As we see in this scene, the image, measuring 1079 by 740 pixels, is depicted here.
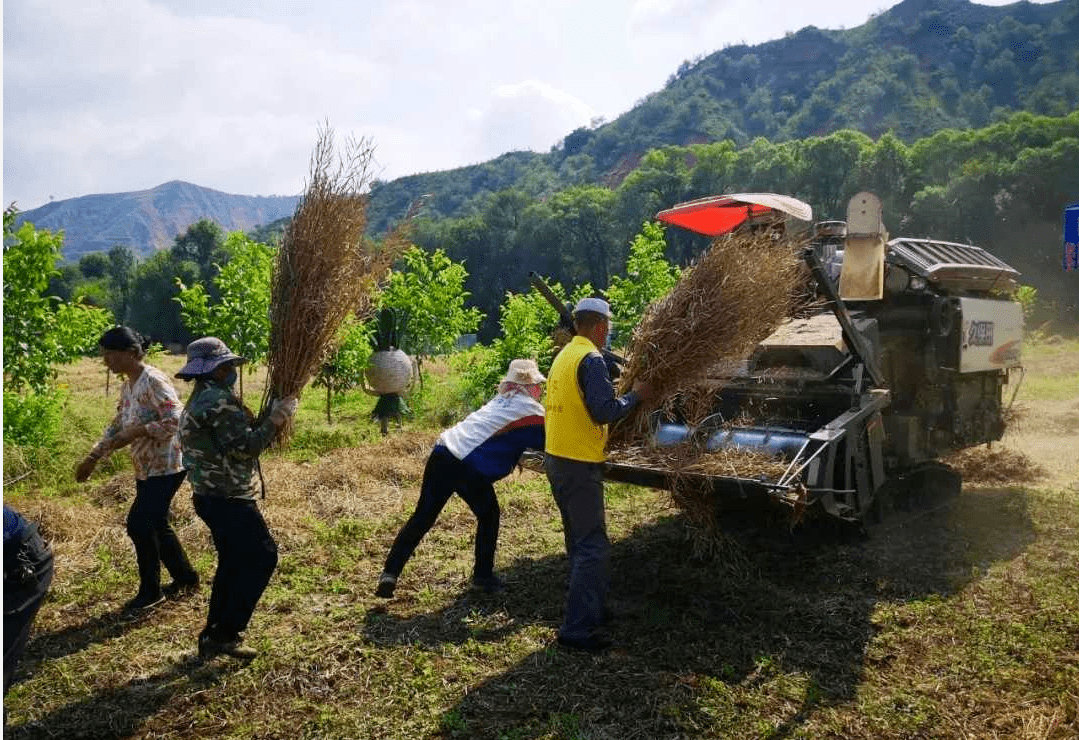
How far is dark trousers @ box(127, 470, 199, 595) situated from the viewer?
4594 mm

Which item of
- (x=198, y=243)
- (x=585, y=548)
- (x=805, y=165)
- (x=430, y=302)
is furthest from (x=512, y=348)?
(x=198, y=243)

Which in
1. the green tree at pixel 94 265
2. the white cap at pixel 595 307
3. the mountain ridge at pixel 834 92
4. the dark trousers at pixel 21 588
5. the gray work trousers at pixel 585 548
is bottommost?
the gray work trousers at pixel 585 548

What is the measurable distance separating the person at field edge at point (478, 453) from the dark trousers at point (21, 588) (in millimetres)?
2196

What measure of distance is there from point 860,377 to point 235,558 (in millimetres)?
3923

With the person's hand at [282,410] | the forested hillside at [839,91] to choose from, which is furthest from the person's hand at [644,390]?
the forested hillside at [839,91]

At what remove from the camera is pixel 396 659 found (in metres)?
4.04

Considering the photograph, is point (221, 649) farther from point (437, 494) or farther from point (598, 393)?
point (598, 393)

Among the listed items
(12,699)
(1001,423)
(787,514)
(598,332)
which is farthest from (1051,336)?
(12,699)

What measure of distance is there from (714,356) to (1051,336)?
2951 centimetres

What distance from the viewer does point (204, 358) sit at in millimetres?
3885

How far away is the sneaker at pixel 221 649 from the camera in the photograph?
3992mm

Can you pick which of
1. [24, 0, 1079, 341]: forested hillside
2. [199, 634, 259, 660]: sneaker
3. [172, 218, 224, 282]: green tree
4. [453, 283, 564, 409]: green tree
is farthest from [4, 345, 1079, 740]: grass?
[172, 218, 224, 282]: green tree

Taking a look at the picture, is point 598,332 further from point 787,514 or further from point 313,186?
point 787,514

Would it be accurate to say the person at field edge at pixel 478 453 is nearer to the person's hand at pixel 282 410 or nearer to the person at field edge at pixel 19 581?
the person's hand at pixel 282 410
